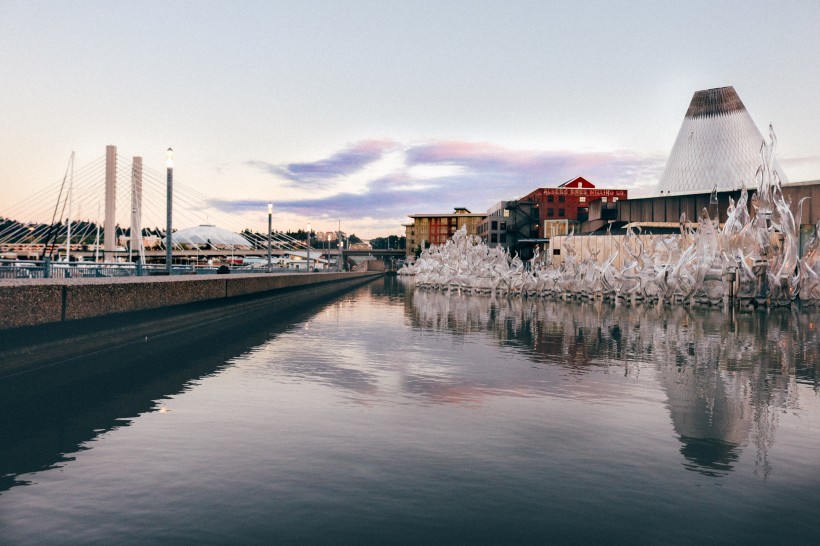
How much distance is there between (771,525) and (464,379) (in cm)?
730

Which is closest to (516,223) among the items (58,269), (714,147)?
(714,147)

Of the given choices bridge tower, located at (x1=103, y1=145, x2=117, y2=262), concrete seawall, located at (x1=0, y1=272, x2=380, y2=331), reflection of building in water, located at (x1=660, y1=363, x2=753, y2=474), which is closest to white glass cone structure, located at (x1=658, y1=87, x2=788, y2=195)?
bridge tower, located at (x1=103, y1=145, x2=117, y2=262)

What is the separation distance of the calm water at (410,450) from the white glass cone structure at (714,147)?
144m

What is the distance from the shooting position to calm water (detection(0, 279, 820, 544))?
17.0 feet

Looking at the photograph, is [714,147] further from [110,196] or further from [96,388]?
[96,388]

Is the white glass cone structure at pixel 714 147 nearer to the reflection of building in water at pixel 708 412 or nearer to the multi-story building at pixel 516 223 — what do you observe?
the multi-story building at pixel 516 223

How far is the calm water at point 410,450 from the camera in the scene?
5.19m

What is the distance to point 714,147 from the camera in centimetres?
15075

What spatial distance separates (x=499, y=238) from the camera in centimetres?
15675

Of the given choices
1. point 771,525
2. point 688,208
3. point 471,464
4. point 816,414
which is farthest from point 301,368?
point 688,208

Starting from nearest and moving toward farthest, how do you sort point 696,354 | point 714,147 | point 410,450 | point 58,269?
1. point 410,450
2. point 696,354
3. point 58,269
4. point 714,147

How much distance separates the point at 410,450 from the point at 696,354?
1085cm

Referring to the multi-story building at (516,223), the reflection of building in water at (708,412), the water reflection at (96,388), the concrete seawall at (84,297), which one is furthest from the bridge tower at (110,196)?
the multi-story building at (516,223)

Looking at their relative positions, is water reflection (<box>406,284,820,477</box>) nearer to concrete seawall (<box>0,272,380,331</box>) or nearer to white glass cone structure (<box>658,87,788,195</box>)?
concrete seawall (<box>0,272,380,331</box>)
